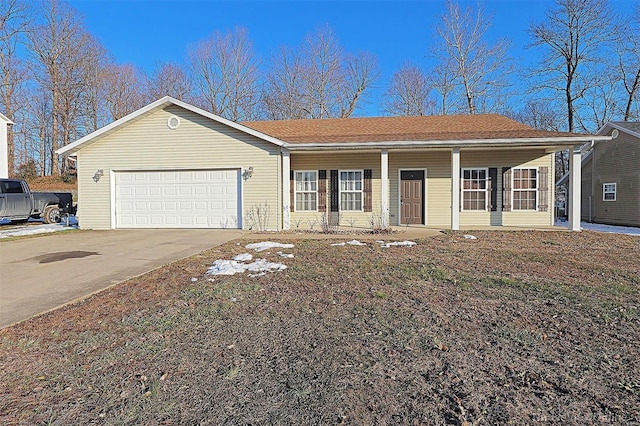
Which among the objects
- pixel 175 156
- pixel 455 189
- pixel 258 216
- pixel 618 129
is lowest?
pixel 258 216

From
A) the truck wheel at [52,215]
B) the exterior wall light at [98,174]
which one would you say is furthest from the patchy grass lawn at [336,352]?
the truck wheel at [52,215]

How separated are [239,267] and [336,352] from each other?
11.6 feet

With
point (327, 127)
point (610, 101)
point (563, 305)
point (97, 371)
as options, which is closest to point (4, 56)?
point (327, 127)

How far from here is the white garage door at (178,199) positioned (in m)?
12.3

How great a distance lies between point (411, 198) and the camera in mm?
13273

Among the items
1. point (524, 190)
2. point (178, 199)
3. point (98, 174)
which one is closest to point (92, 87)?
point (98, 174)

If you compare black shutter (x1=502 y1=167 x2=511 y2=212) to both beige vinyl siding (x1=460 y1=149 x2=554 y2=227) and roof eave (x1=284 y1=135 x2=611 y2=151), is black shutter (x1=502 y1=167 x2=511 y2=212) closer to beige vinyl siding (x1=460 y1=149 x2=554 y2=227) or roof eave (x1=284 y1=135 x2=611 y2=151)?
beige vinyl siding (x1=460 y1=149 x2=554 y2=227)

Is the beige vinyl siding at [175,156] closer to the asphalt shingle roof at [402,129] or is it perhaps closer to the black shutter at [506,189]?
the asphalt shingle roof at [402,129]

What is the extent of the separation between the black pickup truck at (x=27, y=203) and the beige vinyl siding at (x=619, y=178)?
23.1m

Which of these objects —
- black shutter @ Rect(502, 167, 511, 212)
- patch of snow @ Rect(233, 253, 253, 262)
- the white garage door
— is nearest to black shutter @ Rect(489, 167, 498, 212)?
black shutter @ Rect(502, 167, 511, 212)

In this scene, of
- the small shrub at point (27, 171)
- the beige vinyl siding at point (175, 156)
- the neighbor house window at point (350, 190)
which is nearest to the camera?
the beige vinyl siding at point (175, 156)

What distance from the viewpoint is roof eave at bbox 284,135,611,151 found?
1095 centimetres

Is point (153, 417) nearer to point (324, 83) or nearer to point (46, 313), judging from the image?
point (46, 313)

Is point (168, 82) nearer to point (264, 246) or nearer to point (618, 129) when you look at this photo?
point (264, 246)
